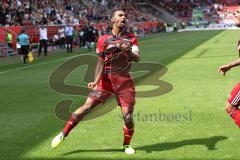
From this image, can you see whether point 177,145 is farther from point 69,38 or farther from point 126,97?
point 69,38

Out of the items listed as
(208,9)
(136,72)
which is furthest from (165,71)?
(208,9)

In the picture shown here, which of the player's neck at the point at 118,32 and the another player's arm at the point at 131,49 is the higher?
the player's neck at the point at 118,32

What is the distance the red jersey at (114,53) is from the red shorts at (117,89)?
4.0 inches

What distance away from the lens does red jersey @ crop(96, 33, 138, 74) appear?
6.87m

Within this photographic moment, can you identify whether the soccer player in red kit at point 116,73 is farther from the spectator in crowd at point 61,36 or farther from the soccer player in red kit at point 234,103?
the spectator in crowd at point 61,36

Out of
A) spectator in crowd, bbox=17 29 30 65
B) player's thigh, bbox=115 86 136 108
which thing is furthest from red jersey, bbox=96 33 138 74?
spectator in crowd, bbox=17 29 30 65

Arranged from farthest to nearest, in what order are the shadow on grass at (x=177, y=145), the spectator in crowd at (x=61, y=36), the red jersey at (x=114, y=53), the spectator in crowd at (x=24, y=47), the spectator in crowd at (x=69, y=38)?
the spectator in crowd at (x=61, y=36) < the spectator in crowd at (x=69, y=38) < the spectator in crowd at (x=24, y=47) < the shadow on grass at (x=177, y=145) < the red jersey at (x=114, y=53)

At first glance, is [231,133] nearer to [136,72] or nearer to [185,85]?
[185,85]

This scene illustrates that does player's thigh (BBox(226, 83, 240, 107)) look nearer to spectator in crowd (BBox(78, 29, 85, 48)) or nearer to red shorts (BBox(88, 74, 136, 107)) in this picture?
red shorts (BBox(88, 74, 136, 107))

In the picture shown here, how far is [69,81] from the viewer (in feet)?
53.8

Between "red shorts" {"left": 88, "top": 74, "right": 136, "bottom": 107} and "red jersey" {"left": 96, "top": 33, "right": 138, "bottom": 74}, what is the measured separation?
0.10 m

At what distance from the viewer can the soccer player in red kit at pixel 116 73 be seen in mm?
6871

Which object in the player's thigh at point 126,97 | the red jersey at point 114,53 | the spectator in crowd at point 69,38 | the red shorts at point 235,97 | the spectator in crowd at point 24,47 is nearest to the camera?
the red shorts at point 235,97

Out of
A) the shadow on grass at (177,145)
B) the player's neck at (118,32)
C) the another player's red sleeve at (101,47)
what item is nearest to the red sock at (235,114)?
the shadow on grass at (177,145)
